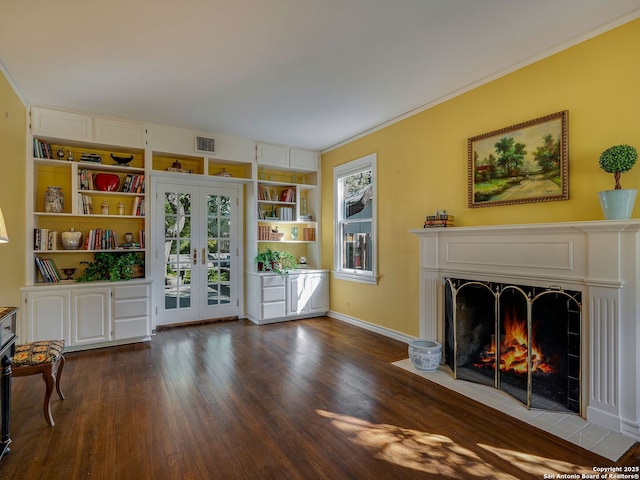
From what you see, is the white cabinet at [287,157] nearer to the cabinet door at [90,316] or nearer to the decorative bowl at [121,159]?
the decorative bowl at [121,159]

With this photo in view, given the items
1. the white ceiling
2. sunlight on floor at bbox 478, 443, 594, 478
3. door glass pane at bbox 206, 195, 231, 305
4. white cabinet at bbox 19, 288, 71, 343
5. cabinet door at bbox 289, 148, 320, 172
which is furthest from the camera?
cabinet door at bbox 289, 148, 320, 172

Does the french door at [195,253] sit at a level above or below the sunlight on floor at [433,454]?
above

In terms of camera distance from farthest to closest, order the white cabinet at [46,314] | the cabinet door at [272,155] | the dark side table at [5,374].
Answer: the cabinet door at [272,155] → the white cabinet at [46,314] → the dark side table at [5,374]

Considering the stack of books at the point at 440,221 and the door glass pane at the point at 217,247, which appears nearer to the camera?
the stack of books at the point at 440,221

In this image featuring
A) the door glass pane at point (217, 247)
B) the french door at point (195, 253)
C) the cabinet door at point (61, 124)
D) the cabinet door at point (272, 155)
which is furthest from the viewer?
the cabinet door at point (272, 155)

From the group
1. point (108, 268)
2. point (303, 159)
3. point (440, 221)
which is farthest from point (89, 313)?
point (440, 221)

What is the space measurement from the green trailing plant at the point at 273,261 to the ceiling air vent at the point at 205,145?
1.73 m

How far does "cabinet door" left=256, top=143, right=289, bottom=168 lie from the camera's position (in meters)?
5.33

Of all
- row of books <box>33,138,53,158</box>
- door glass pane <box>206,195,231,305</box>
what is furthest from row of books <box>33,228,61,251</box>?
door glass pane <box>206,195,231,305</box>

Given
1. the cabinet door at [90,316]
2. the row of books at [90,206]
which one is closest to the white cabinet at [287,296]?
the row of books at [90,206]

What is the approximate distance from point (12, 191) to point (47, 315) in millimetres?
1378

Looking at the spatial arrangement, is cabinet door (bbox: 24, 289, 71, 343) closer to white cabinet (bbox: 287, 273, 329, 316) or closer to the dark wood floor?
the dark wood floor

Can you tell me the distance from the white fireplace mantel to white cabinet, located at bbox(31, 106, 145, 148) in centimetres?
442

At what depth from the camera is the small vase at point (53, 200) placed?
404cm
